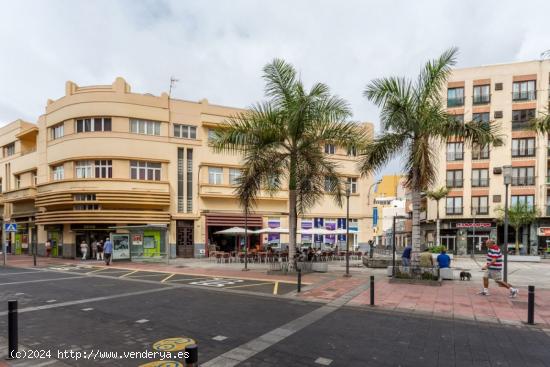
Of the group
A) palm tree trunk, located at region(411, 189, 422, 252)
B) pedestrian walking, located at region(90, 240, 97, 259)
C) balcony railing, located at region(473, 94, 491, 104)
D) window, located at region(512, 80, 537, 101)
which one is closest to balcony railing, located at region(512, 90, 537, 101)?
window, located at region(512, 80, 537, 101)

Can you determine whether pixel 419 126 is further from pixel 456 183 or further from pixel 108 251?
pixel 456 183

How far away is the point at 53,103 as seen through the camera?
29969 millimetres

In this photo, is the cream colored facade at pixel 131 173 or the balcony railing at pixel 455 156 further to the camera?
the balcony railing at pixel 455 156

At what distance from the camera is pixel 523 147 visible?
41.3 m

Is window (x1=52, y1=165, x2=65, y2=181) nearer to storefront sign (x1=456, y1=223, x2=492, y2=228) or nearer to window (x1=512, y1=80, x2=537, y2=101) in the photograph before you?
storefront sign (x1=456, y1=223, x2=492, y2=228)

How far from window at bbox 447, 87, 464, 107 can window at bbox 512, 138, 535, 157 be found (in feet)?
25.2

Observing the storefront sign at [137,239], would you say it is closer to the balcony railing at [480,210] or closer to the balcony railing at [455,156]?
the balcony railing at [455,156]

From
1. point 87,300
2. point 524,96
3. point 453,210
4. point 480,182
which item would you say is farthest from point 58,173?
point 524,96

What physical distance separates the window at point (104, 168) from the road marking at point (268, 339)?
74.5 ft

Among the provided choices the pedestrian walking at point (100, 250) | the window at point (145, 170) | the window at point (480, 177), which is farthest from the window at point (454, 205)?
the pedestrian walking at point (100, 250)

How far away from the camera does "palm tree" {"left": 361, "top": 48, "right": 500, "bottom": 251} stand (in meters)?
13.1

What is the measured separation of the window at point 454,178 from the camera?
43406 millimetres

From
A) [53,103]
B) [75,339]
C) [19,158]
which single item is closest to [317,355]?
[75,339]

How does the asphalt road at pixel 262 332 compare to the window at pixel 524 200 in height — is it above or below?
below
